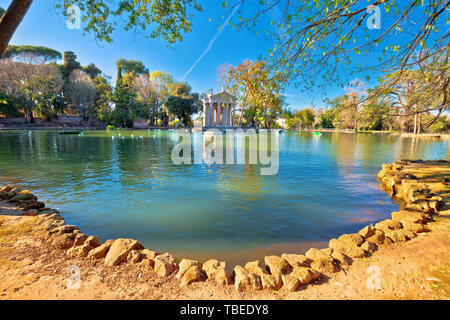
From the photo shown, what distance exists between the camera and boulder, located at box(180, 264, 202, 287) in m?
3.12

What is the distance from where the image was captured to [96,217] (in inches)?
240

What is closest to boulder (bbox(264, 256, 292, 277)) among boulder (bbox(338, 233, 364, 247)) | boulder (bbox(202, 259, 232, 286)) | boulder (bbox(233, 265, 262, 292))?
boulder (bbox(233, 265, 262, 292))

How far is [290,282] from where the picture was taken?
3018 millimetres

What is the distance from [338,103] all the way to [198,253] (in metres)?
5.25

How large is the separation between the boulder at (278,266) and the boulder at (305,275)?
142 mm

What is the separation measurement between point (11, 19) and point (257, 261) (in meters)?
6.45

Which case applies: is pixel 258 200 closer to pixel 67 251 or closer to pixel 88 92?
pixel 67 251

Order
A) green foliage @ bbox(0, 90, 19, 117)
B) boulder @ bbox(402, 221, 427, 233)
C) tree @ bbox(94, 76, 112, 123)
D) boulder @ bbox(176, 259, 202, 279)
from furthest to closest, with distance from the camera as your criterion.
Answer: tree @ bbox(94, 76, 112, 123)
green foliage @ bbox(0, 90, 19, 117)
boulder @ bbox(402, 221, 427, 233)
boulder @ bbox(176, 259, 202, 279)

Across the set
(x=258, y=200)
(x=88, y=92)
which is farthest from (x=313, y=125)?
(x=258, y=200)

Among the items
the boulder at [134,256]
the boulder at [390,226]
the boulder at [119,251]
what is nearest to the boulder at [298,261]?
the boulder at [390,226]

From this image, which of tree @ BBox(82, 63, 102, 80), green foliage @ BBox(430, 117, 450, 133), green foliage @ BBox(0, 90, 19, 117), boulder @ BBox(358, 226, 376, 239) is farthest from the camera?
tree @ BBox(82, 63, 102, 80)
